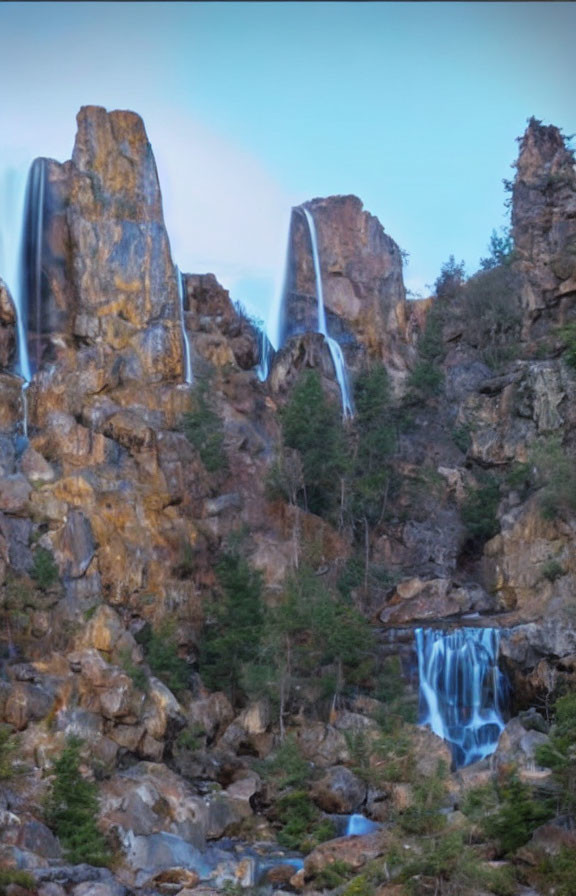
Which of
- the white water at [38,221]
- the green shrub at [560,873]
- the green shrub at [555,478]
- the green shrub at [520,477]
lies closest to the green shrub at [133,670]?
the green shrub at [560,873]

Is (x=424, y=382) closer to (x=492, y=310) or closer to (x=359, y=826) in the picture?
(x=492, y=310)

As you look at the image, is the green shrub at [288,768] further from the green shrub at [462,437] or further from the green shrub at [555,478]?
the green shrub at [462,437]

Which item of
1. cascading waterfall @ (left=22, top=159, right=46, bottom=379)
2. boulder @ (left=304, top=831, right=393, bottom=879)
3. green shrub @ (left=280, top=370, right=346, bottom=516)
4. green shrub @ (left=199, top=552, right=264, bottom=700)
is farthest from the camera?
cascading waterfall @ (left=22, top=159, right=46, bottom=379)

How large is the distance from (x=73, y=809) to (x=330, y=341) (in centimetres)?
3568

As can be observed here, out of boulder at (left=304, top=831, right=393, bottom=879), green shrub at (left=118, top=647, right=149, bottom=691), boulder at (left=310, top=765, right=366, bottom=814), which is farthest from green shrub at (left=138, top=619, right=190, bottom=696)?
→ boulder at (left=304, top=831, right=393, bottom=879)

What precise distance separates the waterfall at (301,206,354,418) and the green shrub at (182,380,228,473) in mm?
9157

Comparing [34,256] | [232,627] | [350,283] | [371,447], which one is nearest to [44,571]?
[232,627]

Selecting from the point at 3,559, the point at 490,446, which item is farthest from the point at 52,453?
the point at 490,446

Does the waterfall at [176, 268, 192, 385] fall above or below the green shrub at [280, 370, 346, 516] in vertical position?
above

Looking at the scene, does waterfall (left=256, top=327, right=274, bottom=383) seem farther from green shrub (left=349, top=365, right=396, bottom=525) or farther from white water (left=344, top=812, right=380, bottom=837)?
white water (left=344, top=812, right=380, bottom=837)

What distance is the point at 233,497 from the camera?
4825 centimetres

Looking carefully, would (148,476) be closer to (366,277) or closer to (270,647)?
(270,647)

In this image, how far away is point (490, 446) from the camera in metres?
53.6

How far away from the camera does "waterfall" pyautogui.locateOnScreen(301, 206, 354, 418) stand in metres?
58.1
